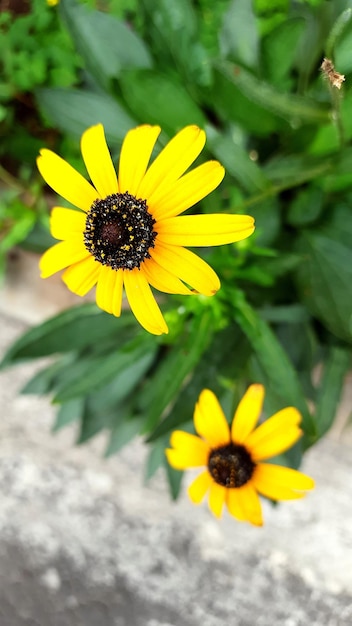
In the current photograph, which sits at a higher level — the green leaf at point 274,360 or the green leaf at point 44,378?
the green leaf at point 274,360

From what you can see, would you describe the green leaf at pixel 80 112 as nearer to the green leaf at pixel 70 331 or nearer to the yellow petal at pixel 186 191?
the green leaf at pixel 70 331

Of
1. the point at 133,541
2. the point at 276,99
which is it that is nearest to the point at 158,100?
the point at 276,99

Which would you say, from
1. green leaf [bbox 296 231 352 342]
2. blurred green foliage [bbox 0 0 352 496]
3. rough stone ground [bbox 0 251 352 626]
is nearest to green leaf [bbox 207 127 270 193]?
blurred green foliage [bbox 0 0 352 496]

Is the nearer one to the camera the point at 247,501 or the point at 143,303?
the point at 143,303

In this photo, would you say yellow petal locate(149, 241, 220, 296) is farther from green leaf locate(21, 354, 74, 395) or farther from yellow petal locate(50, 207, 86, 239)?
green leaf locate(21, 354, 74, 395)

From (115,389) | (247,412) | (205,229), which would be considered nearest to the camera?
(205,229)

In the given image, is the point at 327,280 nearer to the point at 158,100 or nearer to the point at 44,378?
the point at 158,100

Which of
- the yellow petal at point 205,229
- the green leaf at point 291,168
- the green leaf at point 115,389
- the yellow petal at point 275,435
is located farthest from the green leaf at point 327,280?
the yellow petal at point 205,229
